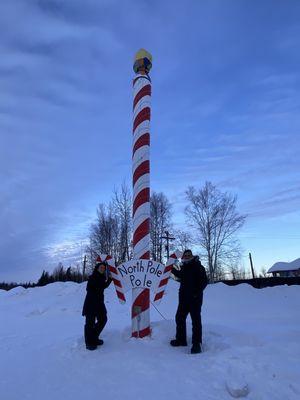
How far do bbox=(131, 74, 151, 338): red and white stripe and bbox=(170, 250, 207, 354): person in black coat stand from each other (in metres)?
0.72

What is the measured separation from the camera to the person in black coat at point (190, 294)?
7.28 meters

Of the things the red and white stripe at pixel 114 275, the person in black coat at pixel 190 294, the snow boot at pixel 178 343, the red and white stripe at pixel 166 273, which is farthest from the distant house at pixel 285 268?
the snow boot at pixel 178 343

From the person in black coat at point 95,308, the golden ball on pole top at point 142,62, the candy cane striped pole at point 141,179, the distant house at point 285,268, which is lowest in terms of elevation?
the person in black coat at point 95,308

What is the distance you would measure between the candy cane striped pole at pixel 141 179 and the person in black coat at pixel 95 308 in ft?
2.08

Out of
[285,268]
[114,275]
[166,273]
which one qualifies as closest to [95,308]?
[114,275]

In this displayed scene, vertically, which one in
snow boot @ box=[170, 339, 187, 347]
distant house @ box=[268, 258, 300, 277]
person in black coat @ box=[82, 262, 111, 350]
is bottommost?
snow boot @ box=[170, 339, 187, 347]

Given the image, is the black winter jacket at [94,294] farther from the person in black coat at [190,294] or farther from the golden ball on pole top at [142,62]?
the golden ball on pole top at [142,62]

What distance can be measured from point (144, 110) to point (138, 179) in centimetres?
156

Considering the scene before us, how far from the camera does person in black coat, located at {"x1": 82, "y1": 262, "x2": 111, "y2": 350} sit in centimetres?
739

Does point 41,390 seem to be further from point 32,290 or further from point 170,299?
point 32,290

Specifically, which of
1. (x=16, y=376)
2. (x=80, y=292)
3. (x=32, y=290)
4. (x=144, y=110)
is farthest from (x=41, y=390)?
(x=32, y=290)

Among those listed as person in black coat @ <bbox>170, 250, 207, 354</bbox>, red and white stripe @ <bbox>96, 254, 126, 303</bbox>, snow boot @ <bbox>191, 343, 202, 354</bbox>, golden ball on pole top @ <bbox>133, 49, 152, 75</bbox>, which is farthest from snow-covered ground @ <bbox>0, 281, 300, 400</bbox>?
golden ball on pole top @ <bbox>133, 49, 152, 75</bbox>

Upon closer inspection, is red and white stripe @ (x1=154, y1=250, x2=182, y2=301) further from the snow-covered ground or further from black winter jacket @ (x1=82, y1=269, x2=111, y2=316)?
black winter jacket @ (x1=82, y1=269, x2=111, y2=316)

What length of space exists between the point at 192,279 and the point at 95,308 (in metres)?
1.86
